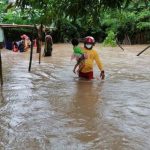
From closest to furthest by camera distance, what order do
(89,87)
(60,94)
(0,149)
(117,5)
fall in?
1. (0,149)
2. (117,5)
3. (60,94)
4. (89,87)

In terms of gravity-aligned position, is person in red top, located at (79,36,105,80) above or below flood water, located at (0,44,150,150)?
above

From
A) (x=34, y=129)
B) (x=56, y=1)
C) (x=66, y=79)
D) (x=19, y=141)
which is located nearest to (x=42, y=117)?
(x=34, y=129)

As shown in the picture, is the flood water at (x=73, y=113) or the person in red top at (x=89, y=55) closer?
the flood water at (x=73, y=113)

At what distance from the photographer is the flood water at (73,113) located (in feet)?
19.1

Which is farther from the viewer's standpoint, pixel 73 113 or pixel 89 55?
pixel 89 55

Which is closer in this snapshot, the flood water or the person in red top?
the flood water

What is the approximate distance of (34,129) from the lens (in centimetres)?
641

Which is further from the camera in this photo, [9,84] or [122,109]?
[9,84]

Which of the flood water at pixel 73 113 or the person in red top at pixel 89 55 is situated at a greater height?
the person in red top at pixel 89 55

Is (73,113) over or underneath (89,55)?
underneath

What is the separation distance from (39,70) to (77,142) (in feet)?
29.3

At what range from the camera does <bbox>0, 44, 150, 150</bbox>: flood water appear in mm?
5823

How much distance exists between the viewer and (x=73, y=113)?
7586mm

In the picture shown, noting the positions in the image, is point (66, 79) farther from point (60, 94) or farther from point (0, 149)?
point (0, 149)
